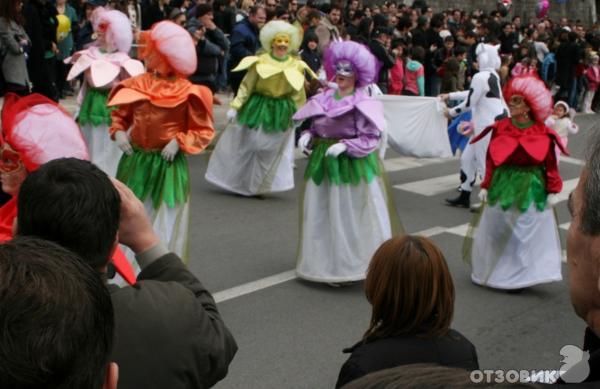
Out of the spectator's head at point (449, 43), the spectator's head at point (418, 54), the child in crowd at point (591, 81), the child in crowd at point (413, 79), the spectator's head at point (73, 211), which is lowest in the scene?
the child in crowd at point (591, 81)

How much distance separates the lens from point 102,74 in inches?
313

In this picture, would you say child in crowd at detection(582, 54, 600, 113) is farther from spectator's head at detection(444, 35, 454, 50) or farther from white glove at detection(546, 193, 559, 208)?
white glove at detection(546, 193, 559, 208)

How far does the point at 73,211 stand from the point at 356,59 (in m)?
4.42

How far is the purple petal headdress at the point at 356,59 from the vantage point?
643 cm

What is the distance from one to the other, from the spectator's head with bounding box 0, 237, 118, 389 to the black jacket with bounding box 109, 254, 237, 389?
60 cm

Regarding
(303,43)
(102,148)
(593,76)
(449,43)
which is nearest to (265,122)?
(102,148)

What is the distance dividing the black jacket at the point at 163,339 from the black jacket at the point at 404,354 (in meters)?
0.51

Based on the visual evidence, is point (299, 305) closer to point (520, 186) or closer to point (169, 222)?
point (169, 222)

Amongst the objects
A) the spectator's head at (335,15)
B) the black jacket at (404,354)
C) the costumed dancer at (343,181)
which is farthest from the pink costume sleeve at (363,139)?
the spectator's head at (335,15)

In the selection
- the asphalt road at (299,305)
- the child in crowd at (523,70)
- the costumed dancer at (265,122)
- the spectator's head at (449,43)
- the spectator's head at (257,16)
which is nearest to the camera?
the asphalt road at (299,305)

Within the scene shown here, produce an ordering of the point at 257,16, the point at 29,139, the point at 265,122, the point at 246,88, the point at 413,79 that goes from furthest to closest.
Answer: the point at 413,79, the point at 257,16, the point at 265,122, the point at 246,88, the point at 29,139

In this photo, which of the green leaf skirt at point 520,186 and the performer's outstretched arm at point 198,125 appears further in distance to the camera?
the green leaf skirt at point 520,186

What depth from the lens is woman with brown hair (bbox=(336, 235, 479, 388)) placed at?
9.00 feet

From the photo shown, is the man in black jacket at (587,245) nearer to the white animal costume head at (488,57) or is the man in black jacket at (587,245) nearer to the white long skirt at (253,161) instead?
the white long skirt at (253,161)
